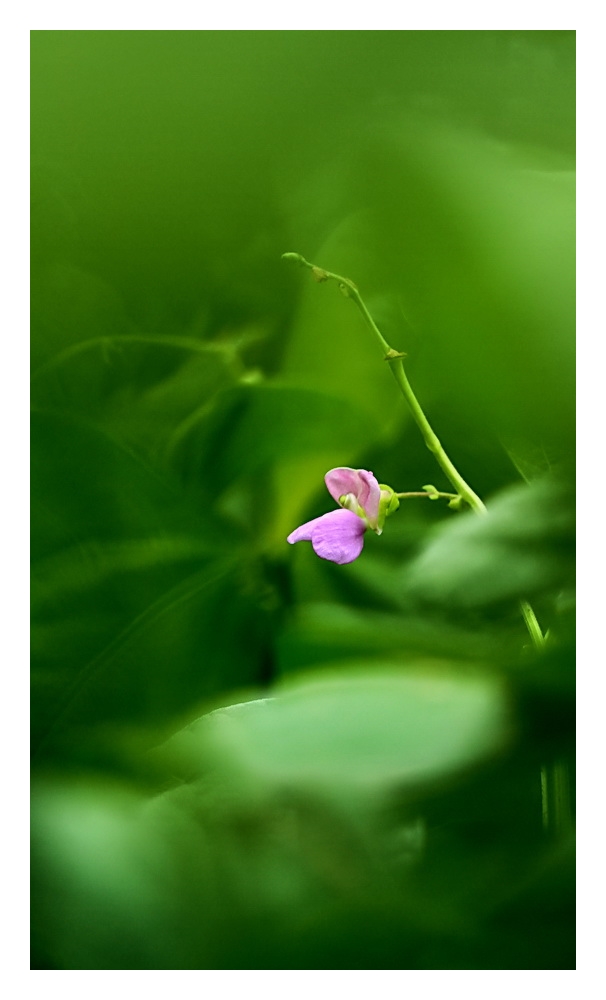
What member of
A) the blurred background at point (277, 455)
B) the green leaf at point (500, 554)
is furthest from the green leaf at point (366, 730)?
the green leaf at point (500, 554)

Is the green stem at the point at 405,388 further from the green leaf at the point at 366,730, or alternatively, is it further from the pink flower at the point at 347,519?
the green leaf at the point at 366,730

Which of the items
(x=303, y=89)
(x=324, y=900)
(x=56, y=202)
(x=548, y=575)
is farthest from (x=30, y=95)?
(x=324, y=900)

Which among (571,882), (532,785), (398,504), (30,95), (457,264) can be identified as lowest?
(571,882)

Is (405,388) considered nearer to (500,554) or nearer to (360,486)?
(360,486)

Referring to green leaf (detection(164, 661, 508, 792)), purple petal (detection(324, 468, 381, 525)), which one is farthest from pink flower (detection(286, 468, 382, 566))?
green leaf (detection(164, 661, 508, 792))

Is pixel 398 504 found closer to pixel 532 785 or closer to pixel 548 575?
pixel 548 575

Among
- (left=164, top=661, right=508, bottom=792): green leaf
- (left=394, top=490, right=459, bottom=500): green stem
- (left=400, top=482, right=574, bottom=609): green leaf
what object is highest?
(left=394, top=490, right=459, bottom=500): green stem

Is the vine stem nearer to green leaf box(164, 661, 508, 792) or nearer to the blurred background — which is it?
the blurred background
